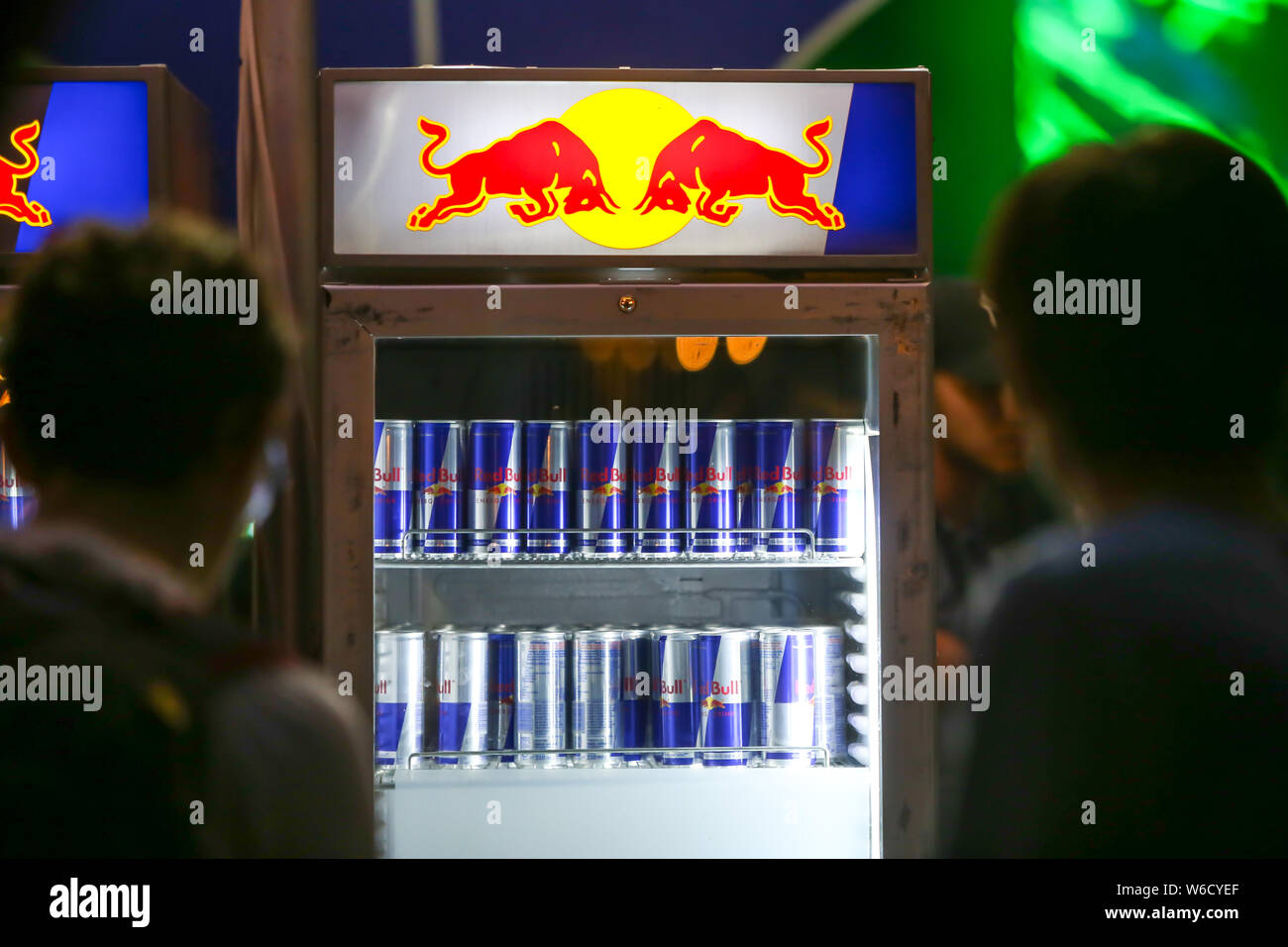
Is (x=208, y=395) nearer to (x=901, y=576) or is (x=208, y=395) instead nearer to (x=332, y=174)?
(x=332, y=174)

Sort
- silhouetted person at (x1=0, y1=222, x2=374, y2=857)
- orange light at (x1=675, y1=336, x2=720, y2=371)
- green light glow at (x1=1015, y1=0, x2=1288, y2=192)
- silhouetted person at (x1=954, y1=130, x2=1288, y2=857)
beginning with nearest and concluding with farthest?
silhouetted person at (x1=0, y1=222, x2=374, y2=857) → silhouetted person at (x1=954, y1=130, x2=1288, y2=857) → orange light at (x1=675, y1=336, x2=720, y2=371) → green light glow at (x1=1015, y1=0, x2=1288, y2=192)

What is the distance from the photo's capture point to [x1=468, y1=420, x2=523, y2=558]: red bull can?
1920mm

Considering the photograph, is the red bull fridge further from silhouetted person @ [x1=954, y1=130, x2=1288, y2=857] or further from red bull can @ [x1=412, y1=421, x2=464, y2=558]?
silhouetted person @ [x1=954, y1=130, x2=1288, y2=857]

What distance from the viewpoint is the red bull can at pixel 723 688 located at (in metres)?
1.88

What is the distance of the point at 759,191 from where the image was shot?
69.4 inches

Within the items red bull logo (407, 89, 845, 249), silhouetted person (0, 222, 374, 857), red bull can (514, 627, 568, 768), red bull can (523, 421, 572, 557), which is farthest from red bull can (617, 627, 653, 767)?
red bull logo (407, 89, 845, 249)

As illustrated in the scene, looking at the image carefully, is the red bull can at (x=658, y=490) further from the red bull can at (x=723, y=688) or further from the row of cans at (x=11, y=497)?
the row of cans at (x=11, y=497)

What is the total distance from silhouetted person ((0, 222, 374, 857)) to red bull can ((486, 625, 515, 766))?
0.30 meters

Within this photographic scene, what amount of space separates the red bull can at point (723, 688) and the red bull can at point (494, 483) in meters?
0.41

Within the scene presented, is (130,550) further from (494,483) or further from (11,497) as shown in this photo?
(494,483)
